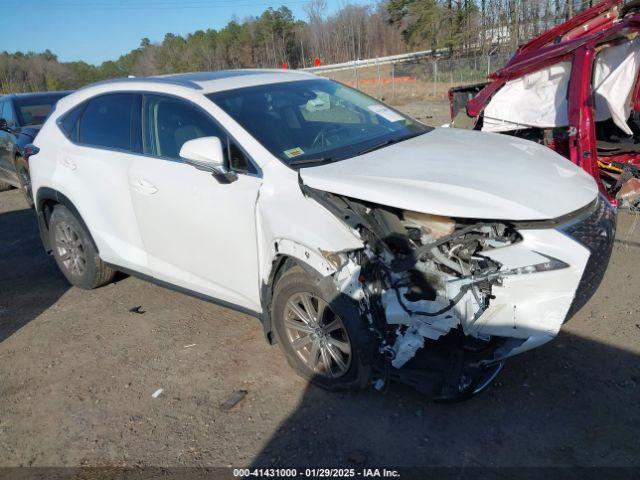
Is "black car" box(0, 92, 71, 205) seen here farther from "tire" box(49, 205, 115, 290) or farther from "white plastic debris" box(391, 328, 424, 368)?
"white plastic debris" box(391, 328, 424, 368)

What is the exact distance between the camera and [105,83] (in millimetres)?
4688

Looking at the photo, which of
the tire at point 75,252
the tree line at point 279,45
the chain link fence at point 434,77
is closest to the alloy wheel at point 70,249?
the tire at point 75,252

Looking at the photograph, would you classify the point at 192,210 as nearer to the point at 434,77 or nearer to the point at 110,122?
the point at 110,122

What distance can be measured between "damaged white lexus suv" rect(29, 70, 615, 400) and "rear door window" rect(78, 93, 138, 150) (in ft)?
0.06

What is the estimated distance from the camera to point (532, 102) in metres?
6.38

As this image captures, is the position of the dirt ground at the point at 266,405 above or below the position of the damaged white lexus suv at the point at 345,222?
below

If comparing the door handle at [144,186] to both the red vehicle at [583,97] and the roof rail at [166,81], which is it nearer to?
the roof rail at [166,81]

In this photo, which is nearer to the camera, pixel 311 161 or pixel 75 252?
pixel 311 161

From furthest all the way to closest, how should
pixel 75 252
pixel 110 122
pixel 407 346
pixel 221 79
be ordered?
pixel 75 252, pixel 110 122, pixel 221 79, pixel 407 346

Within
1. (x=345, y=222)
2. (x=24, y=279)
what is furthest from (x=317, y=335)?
(x=24, y=279)

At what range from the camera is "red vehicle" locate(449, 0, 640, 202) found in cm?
545

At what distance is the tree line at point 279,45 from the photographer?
37406 mm

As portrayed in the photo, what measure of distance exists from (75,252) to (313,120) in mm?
2797

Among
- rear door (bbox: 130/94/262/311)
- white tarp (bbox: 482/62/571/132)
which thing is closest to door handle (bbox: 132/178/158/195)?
rear door (bbox: 130/94/262/311)
